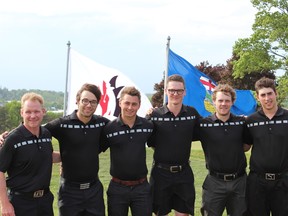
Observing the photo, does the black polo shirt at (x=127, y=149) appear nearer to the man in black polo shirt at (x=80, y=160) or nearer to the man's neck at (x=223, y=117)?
the man in black polo shirt at (x=80, y=160)

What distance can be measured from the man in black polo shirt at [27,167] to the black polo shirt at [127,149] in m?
0.96

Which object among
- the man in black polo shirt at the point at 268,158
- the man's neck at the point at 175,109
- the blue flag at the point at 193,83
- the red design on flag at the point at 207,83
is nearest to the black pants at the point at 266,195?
the man in black polo shirt at the point at 268,158

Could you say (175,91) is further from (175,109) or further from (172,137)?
(172,137)

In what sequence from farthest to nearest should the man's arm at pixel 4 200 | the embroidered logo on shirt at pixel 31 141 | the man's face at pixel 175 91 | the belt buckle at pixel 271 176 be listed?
1. the man's face at pixel 175 91
2. the belt buckle at pixel 271 176
3. the embroidered logo on shirt at pixel 31 141
4. the man's arm at pixel 4 200

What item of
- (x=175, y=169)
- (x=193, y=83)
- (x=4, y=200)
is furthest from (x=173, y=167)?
(x=193, y=83)

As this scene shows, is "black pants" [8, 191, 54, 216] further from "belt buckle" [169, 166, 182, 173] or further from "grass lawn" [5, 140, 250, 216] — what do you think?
"grass lawn" [5, 140, 250, 216]

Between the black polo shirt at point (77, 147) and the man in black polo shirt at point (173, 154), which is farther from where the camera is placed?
the man in black polo shirt at point (173, 154)

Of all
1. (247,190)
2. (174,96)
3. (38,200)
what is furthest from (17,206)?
(247,190)

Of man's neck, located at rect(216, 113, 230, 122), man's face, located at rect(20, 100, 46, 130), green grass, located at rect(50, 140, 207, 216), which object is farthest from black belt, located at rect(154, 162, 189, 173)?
green grass, located at rect(50, 140, 207, 216)

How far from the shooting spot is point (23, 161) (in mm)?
5418

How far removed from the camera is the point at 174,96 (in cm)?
666

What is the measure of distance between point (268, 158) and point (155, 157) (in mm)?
1594

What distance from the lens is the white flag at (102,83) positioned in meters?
12.9

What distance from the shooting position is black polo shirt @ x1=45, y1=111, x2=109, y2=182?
6.01 m
